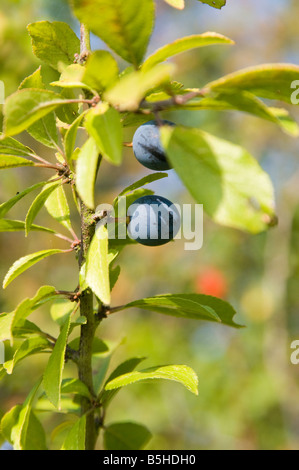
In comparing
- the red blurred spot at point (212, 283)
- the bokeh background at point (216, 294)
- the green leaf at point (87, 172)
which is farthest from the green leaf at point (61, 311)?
the red blurred spot at point (212, 283)

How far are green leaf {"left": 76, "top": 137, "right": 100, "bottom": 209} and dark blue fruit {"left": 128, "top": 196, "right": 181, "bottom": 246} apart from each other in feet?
0.50

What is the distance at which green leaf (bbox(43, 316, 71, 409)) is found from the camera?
1.79 ft

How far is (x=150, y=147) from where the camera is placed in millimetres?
561

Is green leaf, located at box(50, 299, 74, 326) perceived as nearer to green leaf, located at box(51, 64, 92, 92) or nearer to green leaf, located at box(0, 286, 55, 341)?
green leaf, located at box(0, 286, 55, 341)

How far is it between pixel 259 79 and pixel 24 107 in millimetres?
217

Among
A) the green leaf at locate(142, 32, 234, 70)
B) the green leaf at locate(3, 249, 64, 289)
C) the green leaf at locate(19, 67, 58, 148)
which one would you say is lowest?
the green leaf at locate(3, 249, 64, 289)

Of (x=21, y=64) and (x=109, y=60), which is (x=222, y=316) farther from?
(x=21, y=64)

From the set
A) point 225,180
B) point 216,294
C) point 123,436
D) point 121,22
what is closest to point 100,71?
point 121,22

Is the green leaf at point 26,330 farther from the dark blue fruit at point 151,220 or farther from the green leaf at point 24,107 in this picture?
the green leaf at point 24,107

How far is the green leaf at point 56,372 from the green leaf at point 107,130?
240mm

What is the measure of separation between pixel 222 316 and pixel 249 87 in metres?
0.37

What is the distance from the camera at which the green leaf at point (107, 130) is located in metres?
0.43

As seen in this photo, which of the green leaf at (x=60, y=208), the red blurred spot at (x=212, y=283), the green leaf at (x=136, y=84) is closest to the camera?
the green leaf at (x=136, y=84)

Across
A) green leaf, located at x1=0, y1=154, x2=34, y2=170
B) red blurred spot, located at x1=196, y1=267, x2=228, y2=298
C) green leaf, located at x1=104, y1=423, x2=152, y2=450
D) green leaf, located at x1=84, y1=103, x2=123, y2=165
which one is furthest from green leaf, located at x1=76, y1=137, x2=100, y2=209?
red blurred spot, located at x1=196, y1=267, x2=228, y2=298
